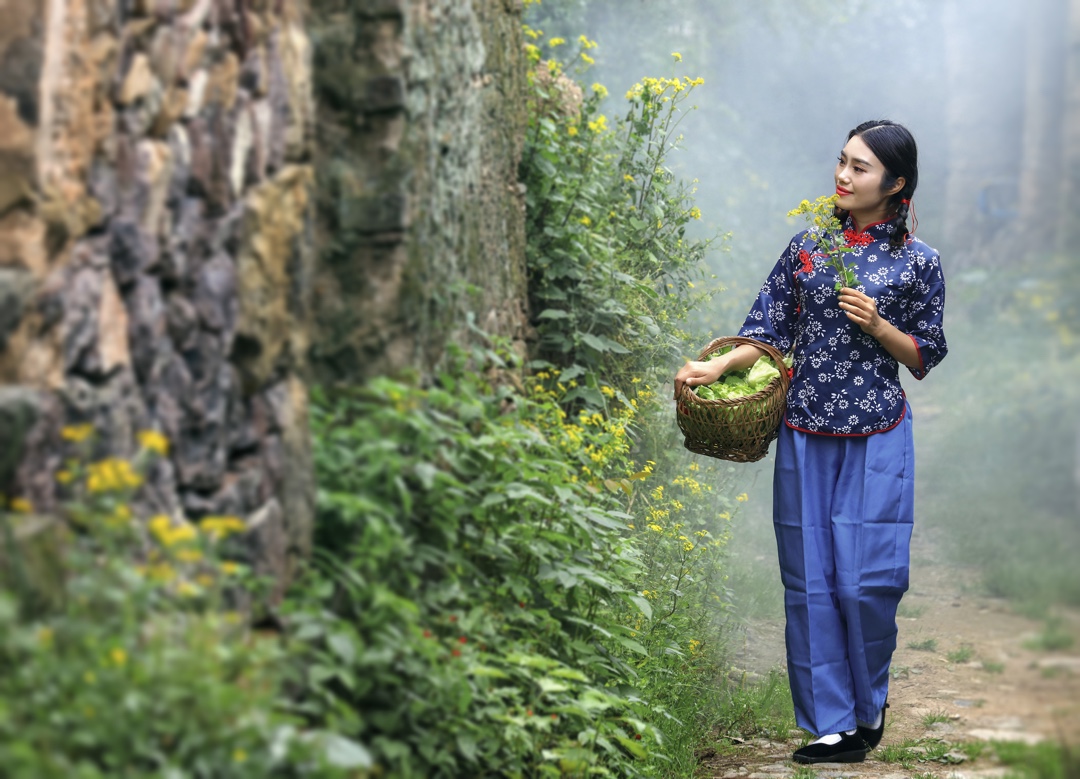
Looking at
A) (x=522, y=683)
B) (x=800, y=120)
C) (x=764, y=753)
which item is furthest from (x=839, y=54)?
(x=522, y=683)

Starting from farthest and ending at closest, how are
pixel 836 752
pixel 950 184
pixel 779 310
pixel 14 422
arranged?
pixel 950 184
pixel 779 310
pixel 836 752
pixel 14 422

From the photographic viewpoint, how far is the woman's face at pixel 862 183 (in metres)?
4.00

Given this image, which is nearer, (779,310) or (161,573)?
(161,573)

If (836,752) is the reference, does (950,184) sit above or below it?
above

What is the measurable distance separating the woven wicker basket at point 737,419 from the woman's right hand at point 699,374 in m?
0.04

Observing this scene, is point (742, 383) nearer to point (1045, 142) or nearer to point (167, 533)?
point (1045, 142)

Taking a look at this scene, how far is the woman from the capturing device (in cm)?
397

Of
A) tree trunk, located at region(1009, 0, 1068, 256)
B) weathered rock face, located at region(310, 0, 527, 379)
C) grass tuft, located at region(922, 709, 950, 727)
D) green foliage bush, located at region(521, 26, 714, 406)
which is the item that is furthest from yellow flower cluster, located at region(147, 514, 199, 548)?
grass tuft, located at region(922, 709, 950, 727)

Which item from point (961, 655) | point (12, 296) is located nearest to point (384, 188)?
point (12, 296)

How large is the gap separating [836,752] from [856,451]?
Result: 37.3 inches

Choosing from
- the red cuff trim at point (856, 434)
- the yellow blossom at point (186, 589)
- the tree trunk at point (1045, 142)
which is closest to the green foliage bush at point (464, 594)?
the yellow blossom at point (186, 589)

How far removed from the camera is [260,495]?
2.35 m

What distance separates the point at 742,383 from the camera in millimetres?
4098

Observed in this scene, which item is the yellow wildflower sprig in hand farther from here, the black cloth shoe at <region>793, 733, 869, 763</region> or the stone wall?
the black cloth shoe at <region>793, 733, 869, 763</region>
